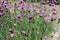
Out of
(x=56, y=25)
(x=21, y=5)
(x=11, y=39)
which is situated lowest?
(x=56, y=25)

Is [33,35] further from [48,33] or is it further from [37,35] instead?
[48,33]

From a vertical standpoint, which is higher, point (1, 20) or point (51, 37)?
point (1, 20)

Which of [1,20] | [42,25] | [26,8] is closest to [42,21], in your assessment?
[42,25]

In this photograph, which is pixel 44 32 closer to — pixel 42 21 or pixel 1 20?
pixel 42 21

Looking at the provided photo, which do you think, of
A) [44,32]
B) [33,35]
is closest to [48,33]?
[44,32]

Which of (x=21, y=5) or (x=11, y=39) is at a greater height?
(x=21, y=5)

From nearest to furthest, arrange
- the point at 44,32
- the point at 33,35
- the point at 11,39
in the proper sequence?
the point at 11,39
the point at 33,35
the point at 44,32

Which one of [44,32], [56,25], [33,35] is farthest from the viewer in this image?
[56,25]

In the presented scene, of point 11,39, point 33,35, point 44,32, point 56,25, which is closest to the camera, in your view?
point 11,39

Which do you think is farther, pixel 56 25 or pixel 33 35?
pixel 56 25
